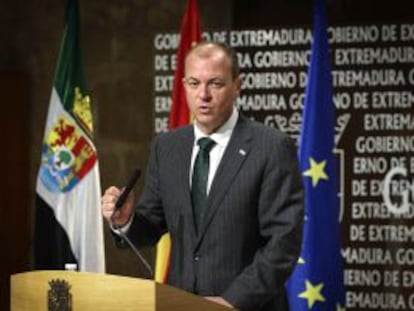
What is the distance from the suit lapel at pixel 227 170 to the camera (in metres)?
2.47

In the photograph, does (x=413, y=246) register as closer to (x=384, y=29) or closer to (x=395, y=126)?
(x=395, y=126)

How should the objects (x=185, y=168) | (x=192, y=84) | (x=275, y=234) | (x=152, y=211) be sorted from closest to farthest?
(x=275, y=234) → (x=192, y=84) → (x=185, y=168) → (x=152, y=211)

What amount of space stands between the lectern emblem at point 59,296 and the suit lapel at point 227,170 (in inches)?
21.1

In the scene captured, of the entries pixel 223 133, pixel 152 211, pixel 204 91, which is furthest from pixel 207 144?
pixel 152 211

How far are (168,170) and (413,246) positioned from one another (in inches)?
85.3

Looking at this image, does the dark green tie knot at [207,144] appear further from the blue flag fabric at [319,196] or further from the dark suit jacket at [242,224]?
the blue flag fabric at [319,196]

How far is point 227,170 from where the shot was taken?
2.49 meters

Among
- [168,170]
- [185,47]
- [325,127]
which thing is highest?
[185,47]

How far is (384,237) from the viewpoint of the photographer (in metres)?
4.41

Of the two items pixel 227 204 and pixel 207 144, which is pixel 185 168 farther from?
pixel 227 204

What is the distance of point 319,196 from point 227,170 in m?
1.66

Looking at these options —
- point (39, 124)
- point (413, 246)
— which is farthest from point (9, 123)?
point (413, 246)

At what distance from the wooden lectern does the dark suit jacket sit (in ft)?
0.98

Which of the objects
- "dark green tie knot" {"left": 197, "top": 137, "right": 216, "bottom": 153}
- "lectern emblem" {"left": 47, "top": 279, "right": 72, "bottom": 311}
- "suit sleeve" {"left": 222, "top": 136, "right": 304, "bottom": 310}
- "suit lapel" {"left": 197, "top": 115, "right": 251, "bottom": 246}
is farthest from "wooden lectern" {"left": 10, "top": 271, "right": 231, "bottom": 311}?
"dark green tie knot" {"left": 197, "top": 137, "right": 216, "bottom": 153}
